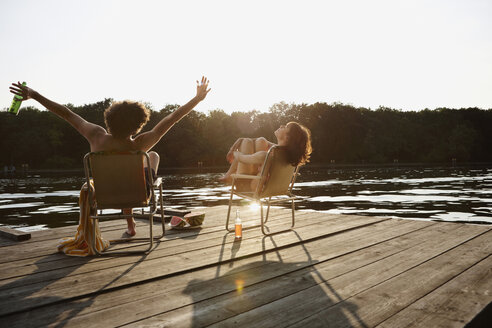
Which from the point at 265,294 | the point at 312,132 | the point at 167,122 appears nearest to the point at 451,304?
the point at 265,294

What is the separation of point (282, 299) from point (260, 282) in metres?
0.38

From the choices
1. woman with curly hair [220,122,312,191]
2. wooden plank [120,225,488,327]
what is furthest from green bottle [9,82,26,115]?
wooden plank [120,225,488,327]

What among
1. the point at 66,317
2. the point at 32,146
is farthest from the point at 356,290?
the point at 32,146

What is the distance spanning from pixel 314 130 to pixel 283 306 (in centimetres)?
7011

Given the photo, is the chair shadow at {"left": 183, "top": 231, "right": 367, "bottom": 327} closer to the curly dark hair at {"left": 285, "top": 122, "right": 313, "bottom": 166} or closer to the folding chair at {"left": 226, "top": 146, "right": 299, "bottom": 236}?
the folding chair at {"left": 226, "top": 146, "right": 299, "bottom": 236}

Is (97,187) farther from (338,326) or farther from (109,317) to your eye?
(338,326)

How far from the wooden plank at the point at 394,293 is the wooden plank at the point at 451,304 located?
0.05 meters

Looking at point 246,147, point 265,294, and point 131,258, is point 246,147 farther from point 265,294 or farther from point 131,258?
point 265,294

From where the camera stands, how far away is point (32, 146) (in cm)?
6153

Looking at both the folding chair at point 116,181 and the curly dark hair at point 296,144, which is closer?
the folding chair at point 116,181

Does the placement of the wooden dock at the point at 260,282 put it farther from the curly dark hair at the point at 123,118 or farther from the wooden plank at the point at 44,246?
the curly dark hair at the point at 123,118

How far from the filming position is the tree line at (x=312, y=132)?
63.1 meters

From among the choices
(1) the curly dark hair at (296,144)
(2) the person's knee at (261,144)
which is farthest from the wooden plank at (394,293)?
(2) the person's knee at (261,144)

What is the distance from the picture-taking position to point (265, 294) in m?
2.54
